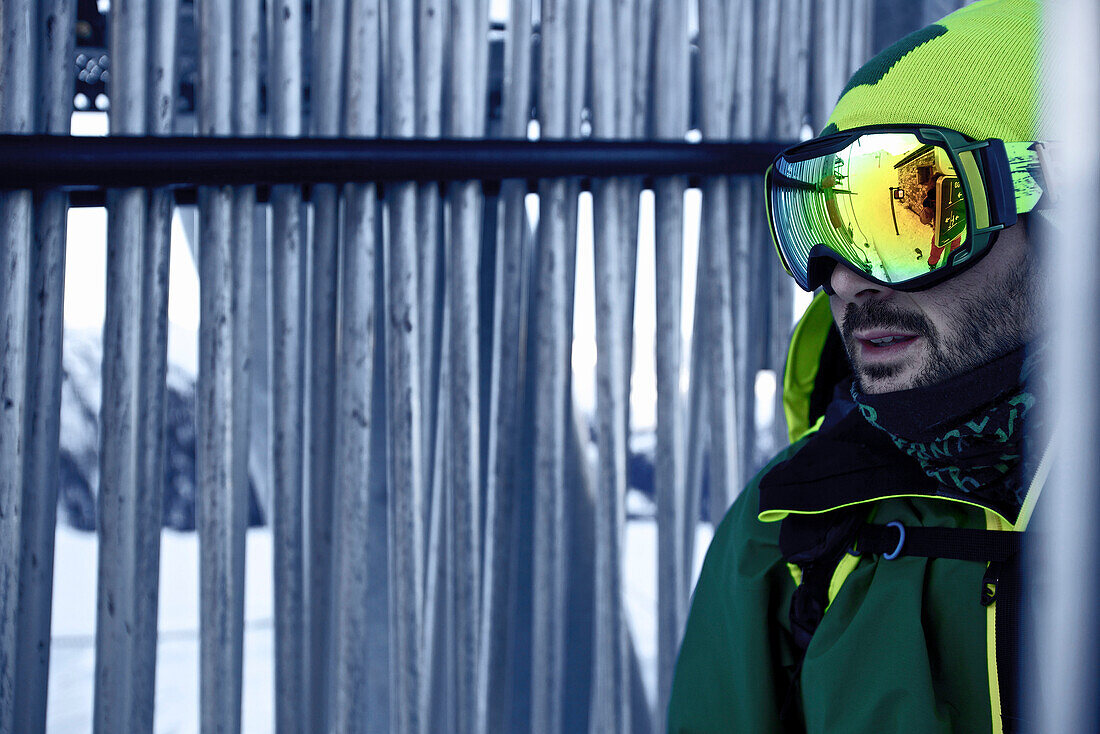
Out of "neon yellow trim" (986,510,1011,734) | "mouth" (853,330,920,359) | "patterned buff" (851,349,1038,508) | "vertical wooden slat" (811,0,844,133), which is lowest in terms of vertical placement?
"neon yellow trim" (986,510,1011,734)

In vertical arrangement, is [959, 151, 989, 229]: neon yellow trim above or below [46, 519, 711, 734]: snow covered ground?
above

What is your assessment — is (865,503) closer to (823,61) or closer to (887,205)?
(887,205)

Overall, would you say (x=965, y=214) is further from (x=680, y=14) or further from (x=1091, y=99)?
(x=680, y=14)

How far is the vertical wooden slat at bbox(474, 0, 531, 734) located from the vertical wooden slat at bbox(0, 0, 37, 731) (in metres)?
0.54

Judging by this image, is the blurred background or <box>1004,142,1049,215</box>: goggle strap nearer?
<box>1004,142,1049,215</box>: goggle strap

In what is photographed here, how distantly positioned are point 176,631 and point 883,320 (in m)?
1.16

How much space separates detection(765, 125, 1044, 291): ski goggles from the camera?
631 mm

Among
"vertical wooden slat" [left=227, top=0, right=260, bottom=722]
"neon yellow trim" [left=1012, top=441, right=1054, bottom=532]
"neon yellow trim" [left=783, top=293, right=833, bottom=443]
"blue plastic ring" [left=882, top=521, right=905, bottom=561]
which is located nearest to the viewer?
"neon yellow trim" [left=1012, top=441, right=1054, bottom=532]

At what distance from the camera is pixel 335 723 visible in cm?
105

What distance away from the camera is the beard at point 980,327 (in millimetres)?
675

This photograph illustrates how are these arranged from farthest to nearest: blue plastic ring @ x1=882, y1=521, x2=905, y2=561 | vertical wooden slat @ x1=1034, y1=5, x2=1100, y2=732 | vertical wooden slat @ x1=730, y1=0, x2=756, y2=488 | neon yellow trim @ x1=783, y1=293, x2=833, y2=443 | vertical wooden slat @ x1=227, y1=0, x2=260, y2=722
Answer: vertical wooden slat @ x1=730, y1=0, x2=756, y2=488 < vertical wooden slat @ x1=227, y1=0, x2=260, y2=722 < neon yellow trim @ x1=783, y1=293, x2=833, y2=443 < blue plastic ring @ x1=882, y1=521, x2=905, y2=561 < vertical wooden slat @ x1=1034, y1=5, x2=1100, y2=732

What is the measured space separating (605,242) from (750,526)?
421 millimetres

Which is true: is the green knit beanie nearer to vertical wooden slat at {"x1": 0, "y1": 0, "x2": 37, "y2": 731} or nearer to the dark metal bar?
the dark metal bar

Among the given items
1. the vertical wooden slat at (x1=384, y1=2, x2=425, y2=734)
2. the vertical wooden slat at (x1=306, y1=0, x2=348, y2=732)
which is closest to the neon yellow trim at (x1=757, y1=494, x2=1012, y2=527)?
the vertical wooden slat at (x1=384, y1=2, x2=425, y2=734)
